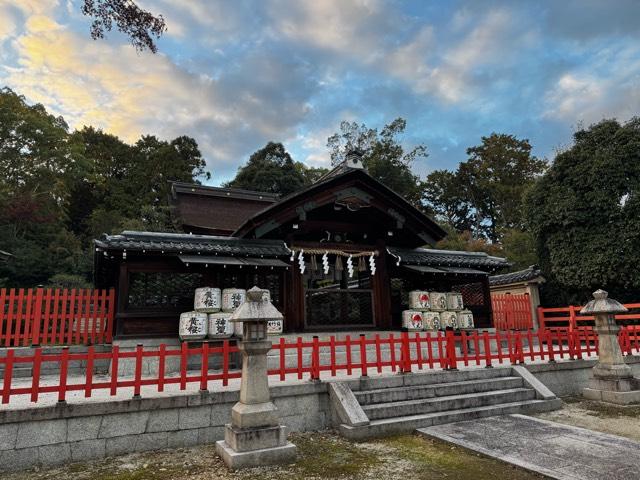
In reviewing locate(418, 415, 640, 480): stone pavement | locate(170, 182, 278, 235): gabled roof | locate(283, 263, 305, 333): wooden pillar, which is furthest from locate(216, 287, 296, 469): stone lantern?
locate(170, 182, 278, 235): gabled roof

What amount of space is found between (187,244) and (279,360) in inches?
155

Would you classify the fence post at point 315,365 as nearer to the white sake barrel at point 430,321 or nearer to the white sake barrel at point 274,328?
the white sake barrel at point 274,328

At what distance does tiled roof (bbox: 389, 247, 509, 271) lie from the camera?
1376 cm

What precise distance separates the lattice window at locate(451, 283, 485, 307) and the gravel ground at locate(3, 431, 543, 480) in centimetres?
987

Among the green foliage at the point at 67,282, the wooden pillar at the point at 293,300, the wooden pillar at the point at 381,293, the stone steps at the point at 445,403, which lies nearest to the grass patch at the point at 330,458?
the stone steps at the point at 445,403

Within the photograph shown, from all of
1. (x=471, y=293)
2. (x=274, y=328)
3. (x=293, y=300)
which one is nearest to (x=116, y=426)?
(x=274, y=328)

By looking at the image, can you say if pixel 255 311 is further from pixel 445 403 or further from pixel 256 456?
pixel 445 403

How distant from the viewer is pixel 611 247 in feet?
59.1

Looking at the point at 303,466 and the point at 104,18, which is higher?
the point at 104,18

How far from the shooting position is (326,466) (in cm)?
548

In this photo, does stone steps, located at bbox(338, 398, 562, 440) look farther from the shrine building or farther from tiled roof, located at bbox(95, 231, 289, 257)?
tiled roof, located at bbox(95, 231, 289, 257)

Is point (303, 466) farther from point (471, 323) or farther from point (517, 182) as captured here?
point (517, 182)

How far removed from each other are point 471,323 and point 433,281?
1.89 meters

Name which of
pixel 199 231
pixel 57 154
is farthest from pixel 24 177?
pixel 199 231
